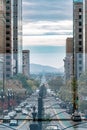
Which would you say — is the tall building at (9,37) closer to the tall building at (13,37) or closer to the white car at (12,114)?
the tall building at (13,37)

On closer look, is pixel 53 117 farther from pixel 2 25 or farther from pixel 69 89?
pixel 2 25

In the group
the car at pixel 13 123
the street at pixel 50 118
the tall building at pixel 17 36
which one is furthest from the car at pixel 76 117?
the tall building at pixel 17 36

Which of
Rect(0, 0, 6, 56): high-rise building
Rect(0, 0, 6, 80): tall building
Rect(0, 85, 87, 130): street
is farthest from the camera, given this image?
Rect(0, 0, 6, 56): high-rise building

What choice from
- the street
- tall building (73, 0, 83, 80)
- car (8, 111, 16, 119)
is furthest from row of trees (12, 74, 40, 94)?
tall building (73, 0, 83, 80)

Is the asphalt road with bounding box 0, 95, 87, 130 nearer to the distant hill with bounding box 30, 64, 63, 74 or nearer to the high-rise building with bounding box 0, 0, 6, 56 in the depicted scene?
the distant hill with bounding box 30, 64, 63, 74

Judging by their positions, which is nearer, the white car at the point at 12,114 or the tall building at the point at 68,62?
the white car at the point at 12,114

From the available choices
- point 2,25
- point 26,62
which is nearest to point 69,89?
point 26,62
